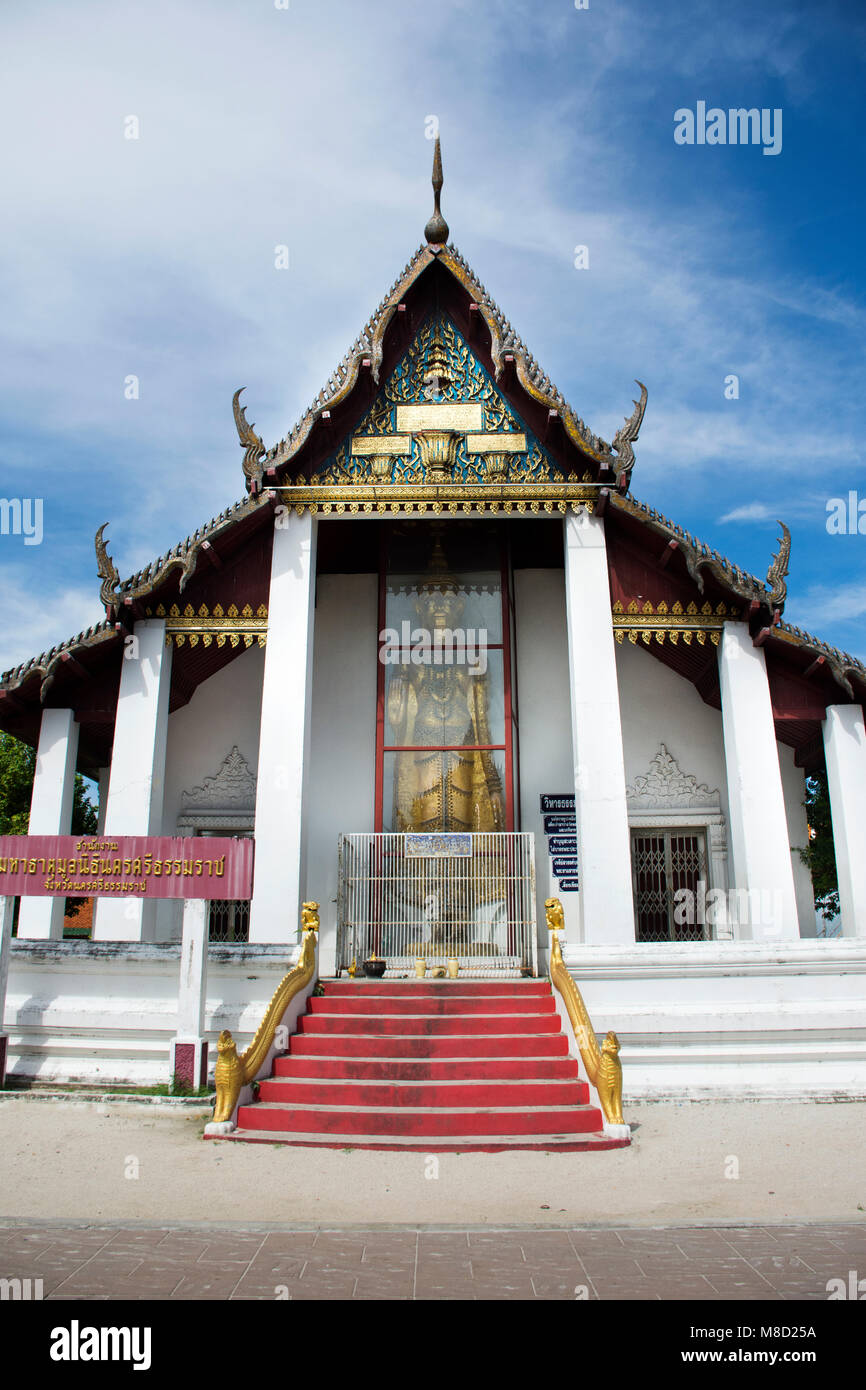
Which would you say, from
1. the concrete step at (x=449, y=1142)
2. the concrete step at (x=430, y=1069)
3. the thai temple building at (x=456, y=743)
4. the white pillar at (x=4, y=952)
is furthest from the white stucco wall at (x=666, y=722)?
the white pillar at (x=4, y=952)

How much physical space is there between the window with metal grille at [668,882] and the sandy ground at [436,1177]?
146 inches

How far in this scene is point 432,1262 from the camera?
3.91 m

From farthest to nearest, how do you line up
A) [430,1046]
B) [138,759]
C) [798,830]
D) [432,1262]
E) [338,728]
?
[338,728], [798,830], [138,759], [430,1046], [432,1262]

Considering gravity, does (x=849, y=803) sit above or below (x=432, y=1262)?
above

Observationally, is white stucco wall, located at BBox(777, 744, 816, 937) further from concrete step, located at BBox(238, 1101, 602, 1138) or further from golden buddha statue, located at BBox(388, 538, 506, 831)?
concrete step, located at BBox(238, 1101, 602, 1138)

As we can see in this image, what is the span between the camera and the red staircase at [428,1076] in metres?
6.25

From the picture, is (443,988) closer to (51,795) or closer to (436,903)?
(436,903)

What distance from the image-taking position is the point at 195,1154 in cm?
586

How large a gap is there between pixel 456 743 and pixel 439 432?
3498 millimetres

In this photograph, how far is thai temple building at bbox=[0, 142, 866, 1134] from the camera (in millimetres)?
7980

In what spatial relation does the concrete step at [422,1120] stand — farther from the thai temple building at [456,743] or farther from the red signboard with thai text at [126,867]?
the red signboard with thai text at [126,867]

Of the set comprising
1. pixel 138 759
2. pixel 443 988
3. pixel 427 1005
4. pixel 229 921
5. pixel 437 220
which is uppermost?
pixel 437 220

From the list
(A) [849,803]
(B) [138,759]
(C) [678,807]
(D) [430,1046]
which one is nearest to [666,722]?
(C) [678,807]
